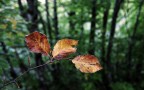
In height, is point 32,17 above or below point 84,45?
above

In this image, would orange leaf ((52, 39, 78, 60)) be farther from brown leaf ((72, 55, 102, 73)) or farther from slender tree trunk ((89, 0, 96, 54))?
slender tree trunk ((89, 0, 96, 54))

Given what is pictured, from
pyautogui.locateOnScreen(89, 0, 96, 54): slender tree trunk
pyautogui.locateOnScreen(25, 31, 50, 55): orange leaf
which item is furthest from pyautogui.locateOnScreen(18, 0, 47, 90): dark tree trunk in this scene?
pyautogui.locateOnScreen(25, 31, 50, 55): orange leaf

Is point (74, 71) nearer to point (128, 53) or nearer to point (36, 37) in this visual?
point (128, 53)

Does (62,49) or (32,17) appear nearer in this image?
(62,49)

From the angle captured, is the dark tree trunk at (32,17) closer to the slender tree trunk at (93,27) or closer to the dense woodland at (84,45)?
the dense woodland at (84,45)

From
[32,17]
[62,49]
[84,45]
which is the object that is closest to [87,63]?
[62,49]

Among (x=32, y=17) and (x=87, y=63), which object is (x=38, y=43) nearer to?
(x=87, y=63)

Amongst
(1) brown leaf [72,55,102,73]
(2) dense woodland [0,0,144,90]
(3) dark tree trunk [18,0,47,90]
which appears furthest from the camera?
(2) dense woodland [0,0,144,90]
